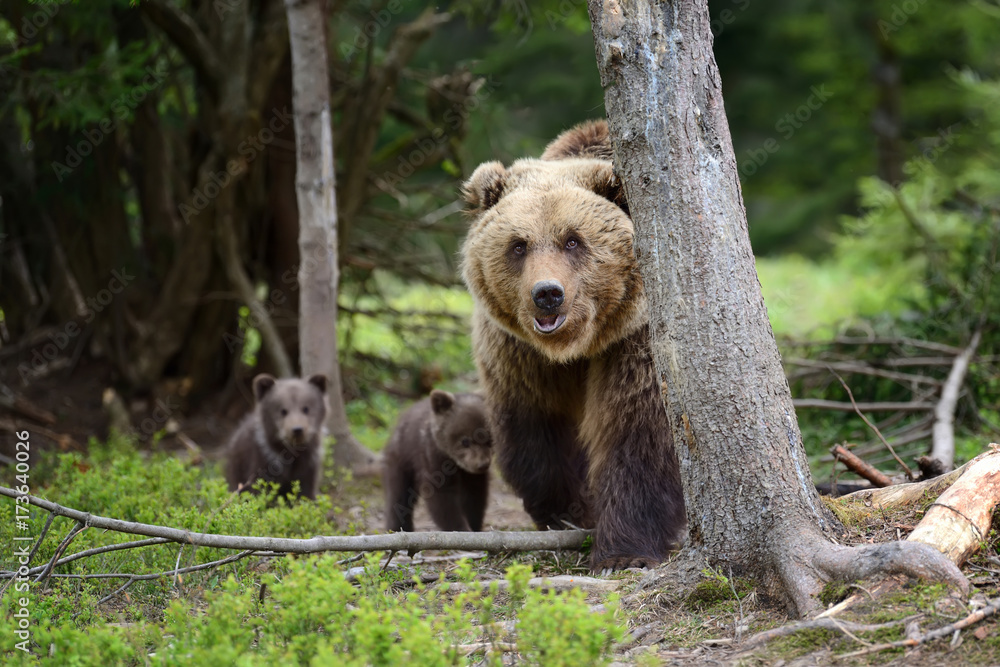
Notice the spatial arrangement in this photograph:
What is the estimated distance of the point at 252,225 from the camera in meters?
9.30

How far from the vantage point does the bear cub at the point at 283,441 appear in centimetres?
647

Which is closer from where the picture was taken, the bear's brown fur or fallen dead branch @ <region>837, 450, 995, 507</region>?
fallen dead branch @ <region>837, 450, 995, 507</region>

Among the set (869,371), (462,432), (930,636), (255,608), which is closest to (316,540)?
(255,608)

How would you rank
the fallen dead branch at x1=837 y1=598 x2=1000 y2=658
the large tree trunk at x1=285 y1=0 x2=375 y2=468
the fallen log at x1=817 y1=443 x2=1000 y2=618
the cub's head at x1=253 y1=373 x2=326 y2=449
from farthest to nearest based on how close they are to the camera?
the large tree trunk at x1=285 y1=0 x2=375 y2=468
the cub's head at x1=253 y1=373 x2=326 y2=449
the fallen log at x1=817 y1=443 x2=1000 y2=618
the fallen dead branch at x1=837 y1=598 x2=1000 y2=658

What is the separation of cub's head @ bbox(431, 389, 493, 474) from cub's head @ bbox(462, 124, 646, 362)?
52.1 inches

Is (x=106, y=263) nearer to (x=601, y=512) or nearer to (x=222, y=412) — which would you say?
(x=222, y=412)

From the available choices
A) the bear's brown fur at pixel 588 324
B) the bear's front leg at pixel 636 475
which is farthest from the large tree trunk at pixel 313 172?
the bear's front leg at pixel 636 475

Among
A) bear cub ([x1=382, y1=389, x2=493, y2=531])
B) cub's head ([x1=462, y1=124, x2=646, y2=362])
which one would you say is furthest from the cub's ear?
bear cub ([x1=382, y1=389, x2=493, y2=531])

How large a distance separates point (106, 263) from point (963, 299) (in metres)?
8.10

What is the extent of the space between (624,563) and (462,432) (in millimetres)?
1920

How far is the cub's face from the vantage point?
4.47 metres

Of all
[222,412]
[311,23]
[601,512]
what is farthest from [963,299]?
[222,412]

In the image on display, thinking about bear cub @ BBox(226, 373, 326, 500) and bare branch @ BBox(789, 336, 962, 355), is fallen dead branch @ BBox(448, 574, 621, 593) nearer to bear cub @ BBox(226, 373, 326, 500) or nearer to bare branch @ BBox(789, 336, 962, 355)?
bear cub @ BBox(226, 373, 326, 500)

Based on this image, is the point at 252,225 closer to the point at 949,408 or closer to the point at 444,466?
the point at 444,466
